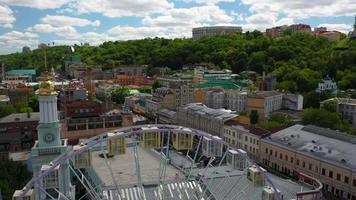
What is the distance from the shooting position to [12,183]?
85.3ft

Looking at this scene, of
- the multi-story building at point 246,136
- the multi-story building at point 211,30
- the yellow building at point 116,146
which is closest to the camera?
the yellow building at point 116,146

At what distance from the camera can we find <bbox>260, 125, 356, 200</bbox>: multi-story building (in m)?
29.5

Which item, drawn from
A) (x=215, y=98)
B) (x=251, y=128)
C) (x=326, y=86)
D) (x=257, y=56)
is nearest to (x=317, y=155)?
(x=251, y=128)

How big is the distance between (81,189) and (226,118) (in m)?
20.2

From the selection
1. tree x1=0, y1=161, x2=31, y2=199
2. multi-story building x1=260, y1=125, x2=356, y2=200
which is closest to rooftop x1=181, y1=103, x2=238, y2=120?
multi-story building x1=260, y1=125, x2=356, y2=200

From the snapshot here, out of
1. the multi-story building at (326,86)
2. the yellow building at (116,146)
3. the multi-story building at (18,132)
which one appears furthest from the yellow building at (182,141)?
the multi-story building at (326,86)

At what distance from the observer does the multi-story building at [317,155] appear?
29.5 meters

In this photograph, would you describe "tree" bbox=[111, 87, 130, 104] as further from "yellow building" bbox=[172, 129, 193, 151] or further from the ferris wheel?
"yellow building" bbox=[172, 129, 193, 151]

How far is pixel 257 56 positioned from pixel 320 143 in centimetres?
5848

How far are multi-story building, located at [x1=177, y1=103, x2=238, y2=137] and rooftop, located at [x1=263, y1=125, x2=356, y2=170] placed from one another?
759cm

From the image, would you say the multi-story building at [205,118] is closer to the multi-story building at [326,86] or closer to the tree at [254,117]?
the tree at [254,117]

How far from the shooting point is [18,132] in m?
43.0

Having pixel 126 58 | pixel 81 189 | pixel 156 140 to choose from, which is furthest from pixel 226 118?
pixel 126 58

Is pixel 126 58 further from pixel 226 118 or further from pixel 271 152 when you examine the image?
pixel 271 152
